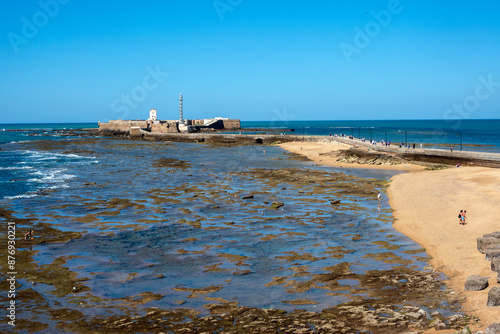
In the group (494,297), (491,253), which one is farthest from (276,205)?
(494,297)

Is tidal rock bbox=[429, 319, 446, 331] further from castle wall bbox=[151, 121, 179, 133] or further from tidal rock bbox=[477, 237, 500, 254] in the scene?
castle wall bbox=[151, 121, 179, 133]

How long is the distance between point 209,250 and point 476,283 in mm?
11428

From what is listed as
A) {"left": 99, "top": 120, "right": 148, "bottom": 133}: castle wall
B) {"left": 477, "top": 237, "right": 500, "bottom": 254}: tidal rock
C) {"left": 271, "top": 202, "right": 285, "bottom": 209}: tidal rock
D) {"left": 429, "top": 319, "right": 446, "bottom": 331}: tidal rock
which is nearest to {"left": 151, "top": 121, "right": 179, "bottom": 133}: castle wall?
{"left": 99, "top": 120, "right": 148, "bottom": 133}: castle wall

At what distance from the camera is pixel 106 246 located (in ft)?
70.2

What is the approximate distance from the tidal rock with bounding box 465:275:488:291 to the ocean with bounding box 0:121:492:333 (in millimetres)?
918

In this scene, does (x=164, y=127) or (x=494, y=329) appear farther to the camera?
(x=164, y=127)

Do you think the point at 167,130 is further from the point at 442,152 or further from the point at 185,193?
the point at 185,193

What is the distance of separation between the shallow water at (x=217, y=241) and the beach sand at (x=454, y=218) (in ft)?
3.51

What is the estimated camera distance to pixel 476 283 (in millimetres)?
14539

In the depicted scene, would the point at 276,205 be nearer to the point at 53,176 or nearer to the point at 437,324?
the point at 437,324

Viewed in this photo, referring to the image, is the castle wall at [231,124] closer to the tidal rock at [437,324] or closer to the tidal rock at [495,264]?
the tidal rock at [495,264]

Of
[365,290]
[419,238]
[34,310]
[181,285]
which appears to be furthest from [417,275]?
[34,310]

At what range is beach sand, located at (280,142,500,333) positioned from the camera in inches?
615

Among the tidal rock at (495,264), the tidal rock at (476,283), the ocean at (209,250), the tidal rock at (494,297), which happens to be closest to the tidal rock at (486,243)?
the tidal rock at (495,264)
